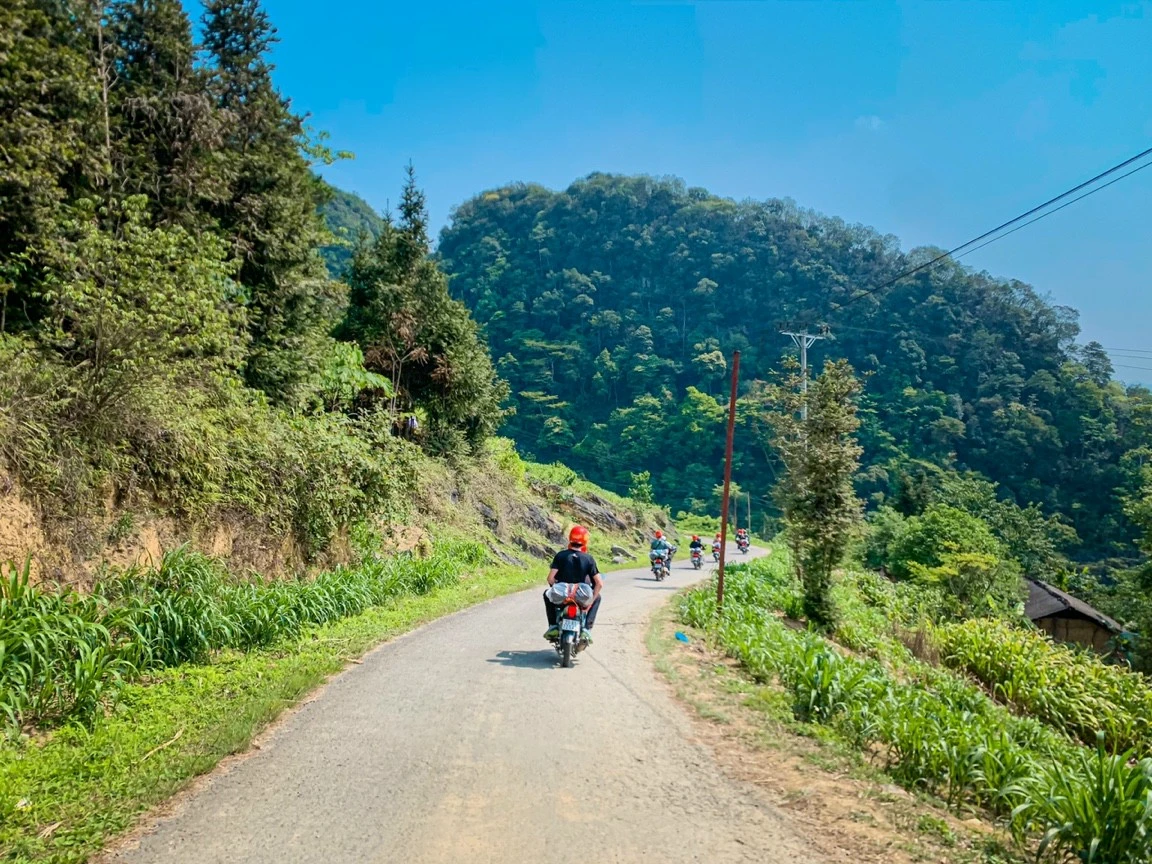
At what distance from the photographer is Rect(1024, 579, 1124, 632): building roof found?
108 feet

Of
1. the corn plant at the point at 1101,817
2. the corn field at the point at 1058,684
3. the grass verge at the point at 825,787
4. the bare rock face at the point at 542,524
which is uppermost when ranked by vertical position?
the corn plant at the point at 1101,817

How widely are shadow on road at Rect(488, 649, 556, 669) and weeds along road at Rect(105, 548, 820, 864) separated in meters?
0.57

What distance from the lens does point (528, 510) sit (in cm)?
2978

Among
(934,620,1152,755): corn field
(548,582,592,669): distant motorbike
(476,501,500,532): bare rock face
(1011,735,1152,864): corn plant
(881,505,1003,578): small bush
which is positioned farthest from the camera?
(881,505,1003,578): small bush

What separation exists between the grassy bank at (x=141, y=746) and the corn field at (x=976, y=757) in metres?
5.41

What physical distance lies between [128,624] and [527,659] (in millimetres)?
4452

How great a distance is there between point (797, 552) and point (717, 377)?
71491 millimetres

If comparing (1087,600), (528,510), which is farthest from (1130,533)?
(528,510)

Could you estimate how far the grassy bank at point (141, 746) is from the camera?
391 cm

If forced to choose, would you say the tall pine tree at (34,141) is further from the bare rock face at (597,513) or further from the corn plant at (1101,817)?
the bare rock face at (597,513)

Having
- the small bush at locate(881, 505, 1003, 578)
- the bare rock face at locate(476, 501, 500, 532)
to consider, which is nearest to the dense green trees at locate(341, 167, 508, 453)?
the bare rock face at locate(476, 501, 500, 532)

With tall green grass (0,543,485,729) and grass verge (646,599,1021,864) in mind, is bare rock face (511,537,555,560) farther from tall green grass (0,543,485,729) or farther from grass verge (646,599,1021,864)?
grass verge (646,599,1021,864)

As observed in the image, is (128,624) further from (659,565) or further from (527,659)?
(659,565)

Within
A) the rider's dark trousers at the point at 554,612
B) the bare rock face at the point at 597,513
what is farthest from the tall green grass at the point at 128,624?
the bare rock face at the point at 597,513
